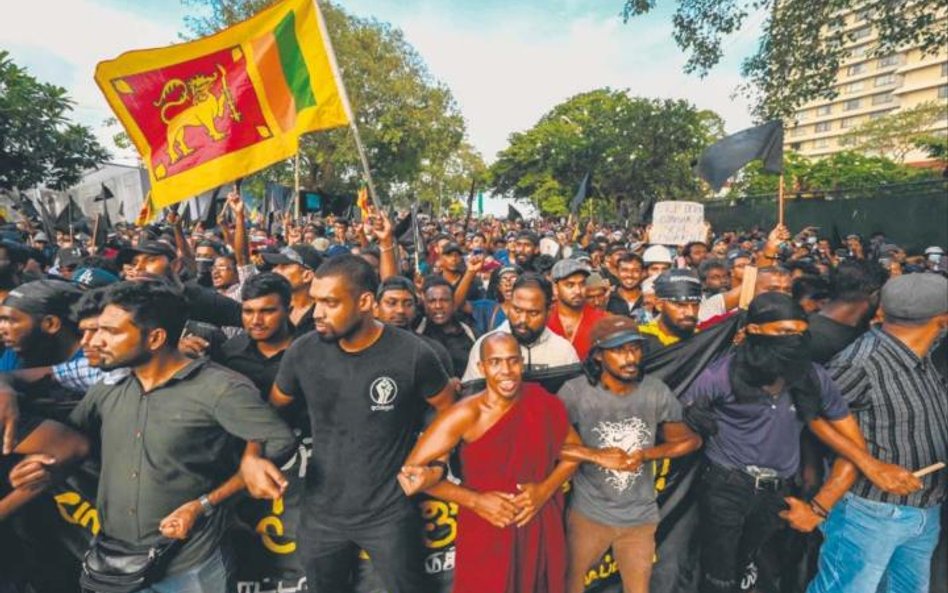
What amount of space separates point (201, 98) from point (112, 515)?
3223 mm

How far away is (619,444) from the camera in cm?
289

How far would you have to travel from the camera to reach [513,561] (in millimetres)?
2574

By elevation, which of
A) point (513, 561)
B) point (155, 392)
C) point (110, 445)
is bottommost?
point (513, 561)

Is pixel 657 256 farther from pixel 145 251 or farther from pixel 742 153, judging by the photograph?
pixel 145 251

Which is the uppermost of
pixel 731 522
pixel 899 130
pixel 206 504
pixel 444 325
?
pixel 899 130

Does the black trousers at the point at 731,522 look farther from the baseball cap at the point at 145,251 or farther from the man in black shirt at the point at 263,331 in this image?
the baseball cap at the point at 145,251

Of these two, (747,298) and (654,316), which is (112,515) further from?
(654,316)

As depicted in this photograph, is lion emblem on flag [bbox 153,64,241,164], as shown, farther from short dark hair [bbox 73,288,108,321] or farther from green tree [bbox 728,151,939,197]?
green tree [bbox 728,151,939,197]

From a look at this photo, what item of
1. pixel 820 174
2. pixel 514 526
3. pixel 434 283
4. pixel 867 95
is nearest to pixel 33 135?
pixel 434 283

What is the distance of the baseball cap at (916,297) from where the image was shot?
268cm

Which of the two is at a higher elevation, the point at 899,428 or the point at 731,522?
the point at 899,428

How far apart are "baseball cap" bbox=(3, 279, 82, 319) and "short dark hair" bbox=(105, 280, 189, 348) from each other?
3.92 ft

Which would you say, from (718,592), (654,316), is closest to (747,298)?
(654,316)

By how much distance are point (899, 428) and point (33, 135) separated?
2677 cm
